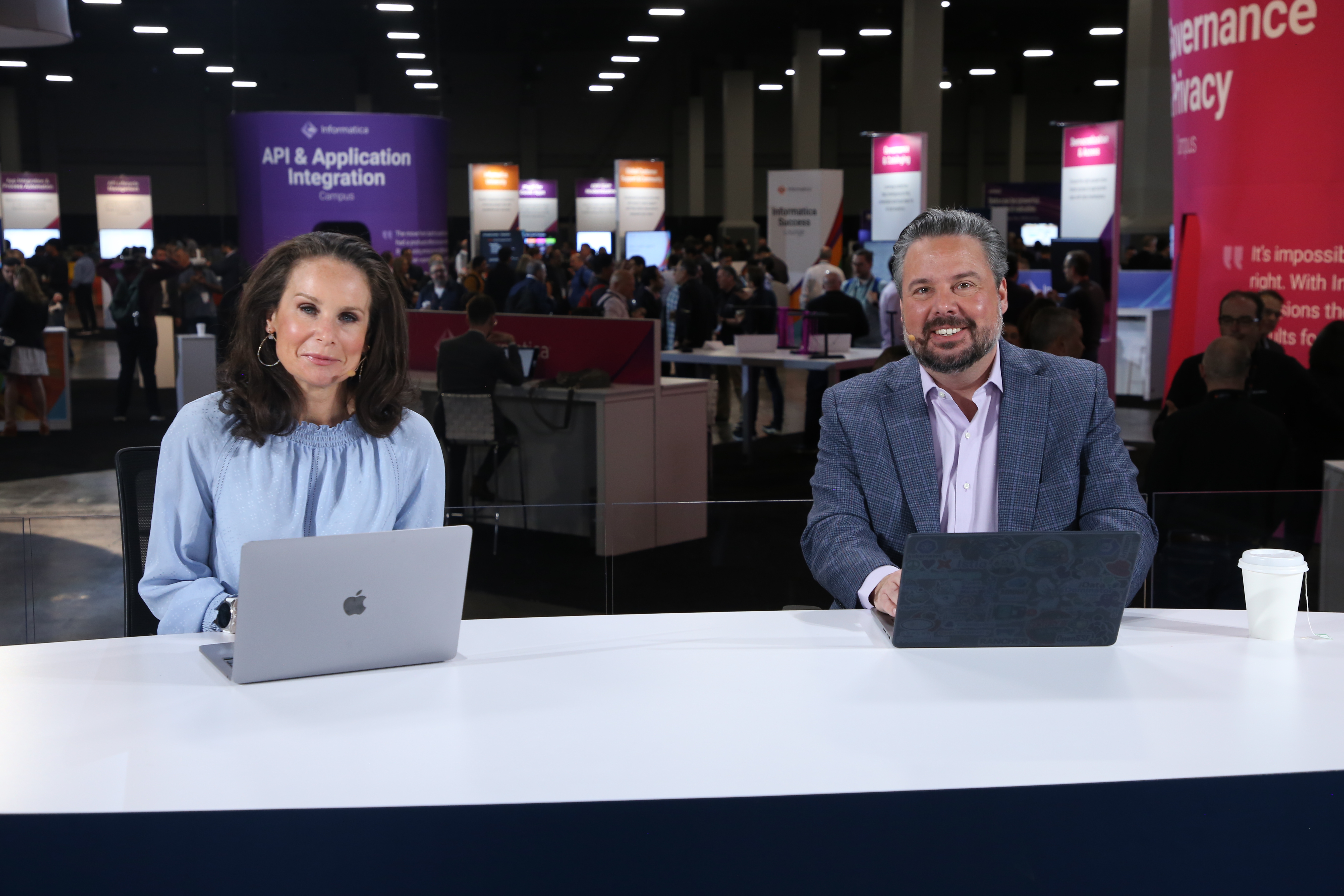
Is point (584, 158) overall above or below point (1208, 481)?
above

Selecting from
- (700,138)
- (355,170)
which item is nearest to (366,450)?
(355,170)

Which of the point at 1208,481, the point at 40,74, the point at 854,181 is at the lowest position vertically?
the point at 1208,481

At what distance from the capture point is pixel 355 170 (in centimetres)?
735

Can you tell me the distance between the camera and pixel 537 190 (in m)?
20.7

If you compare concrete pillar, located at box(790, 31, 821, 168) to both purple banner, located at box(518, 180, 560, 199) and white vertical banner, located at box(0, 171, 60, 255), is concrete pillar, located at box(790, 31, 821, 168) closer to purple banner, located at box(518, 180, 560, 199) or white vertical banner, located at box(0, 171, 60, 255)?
purple banner, located at box(518, 180, 560, 199)

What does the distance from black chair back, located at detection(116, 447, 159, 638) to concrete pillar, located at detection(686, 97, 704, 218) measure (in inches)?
920

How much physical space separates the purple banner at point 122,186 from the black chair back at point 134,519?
19678mm

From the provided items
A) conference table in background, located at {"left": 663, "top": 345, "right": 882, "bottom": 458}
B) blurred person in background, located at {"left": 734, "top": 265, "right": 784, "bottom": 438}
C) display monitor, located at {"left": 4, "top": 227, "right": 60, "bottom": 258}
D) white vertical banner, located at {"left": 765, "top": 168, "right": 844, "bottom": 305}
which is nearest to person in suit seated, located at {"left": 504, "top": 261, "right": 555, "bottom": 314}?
conference table in background, located at {"left": 663, "top": 345, "right": 882, "bottom": 458}

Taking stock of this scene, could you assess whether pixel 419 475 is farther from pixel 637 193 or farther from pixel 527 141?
pixel 527 141

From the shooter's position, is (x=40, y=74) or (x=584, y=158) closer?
(x=40, y=74)

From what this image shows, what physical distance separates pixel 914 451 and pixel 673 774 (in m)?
1.09

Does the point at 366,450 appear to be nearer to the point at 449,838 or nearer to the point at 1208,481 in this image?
the point at 449,838

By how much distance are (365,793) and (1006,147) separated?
2835 centimetres

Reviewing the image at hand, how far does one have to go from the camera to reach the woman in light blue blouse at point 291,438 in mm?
1982
